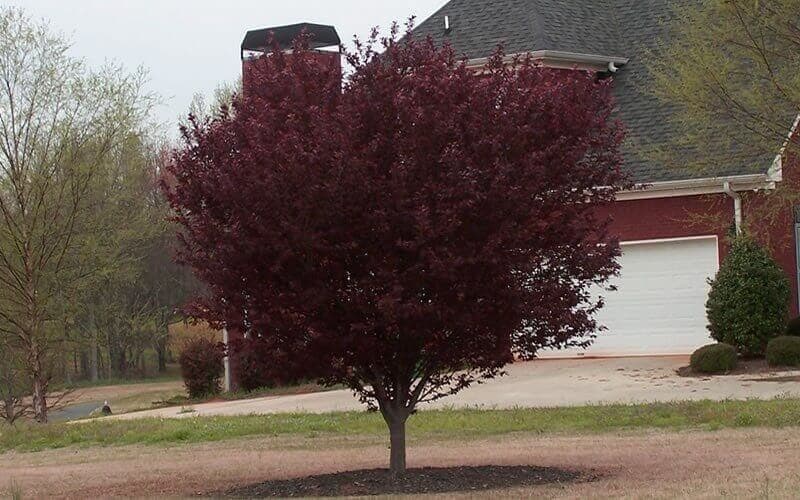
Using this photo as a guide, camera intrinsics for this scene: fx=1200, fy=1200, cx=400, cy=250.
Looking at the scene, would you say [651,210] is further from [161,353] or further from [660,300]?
[161,353]

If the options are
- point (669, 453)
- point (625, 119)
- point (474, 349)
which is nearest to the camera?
point (474, 349)

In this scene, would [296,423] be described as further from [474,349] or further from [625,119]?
[625,119]

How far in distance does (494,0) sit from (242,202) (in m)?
18.9

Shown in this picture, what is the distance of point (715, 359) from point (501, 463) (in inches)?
344

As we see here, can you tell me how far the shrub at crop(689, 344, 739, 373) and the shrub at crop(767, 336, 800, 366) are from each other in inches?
25.9

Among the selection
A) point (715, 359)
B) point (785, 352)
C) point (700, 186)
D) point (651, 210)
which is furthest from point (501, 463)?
point (651, 210)

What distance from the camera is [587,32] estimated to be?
27.2 metres

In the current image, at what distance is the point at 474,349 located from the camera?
36.0 feet

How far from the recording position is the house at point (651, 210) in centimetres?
2294

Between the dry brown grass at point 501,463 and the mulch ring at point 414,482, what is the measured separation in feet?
1.46

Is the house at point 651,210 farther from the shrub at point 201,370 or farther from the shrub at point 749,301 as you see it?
the shrub at point 201,370

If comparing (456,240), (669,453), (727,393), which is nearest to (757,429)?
(669,453)

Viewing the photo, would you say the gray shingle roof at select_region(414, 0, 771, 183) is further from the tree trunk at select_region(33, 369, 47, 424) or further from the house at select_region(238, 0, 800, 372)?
the tree trunk at select_region(33, 369, 47, 424)

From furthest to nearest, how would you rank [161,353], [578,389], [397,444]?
[161,353]
[578,389]
[397,444]
